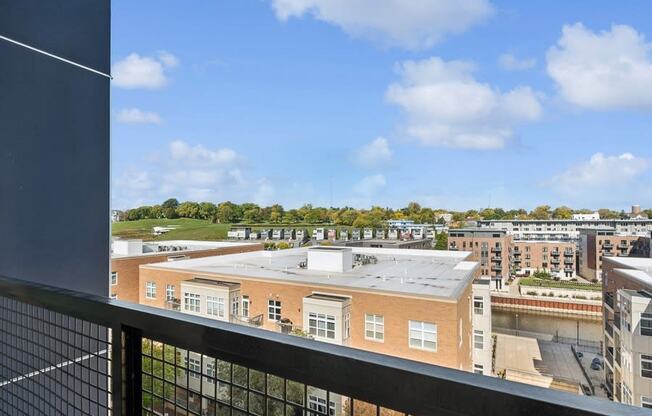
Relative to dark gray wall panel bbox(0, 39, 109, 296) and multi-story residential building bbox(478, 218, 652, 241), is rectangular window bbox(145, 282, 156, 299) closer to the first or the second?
dark gray wall panel bbox(0, 39, 109, 296)

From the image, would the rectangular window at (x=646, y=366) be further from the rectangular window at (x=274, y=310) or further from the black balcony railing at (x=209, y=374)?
the black balcony railing at (x=209, y=374)

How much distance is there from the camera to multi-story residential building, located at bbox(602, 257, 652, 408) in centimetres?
689

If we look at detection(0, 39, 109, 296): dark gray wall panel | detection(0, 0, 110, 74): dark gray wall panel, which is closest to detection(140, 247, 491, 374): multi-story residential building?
detection(0, 39, 109, 296): dark gray wall panel

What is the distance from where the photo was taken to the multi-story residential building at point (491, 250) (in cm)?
1140

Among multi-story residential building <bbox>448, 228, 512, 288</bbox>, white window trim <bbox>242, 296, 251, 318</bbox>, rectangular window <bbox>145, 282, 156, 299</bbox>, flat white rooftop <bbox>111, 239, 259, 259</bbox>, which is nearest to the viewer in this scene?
white window trim <bbox>242, 296, 251, 318</bbox>

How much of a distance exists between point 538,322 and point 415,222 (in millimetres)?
5939

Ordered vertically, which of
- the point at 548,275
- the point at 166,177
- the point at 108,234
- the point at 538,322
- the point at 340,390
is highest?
the point at 166,177

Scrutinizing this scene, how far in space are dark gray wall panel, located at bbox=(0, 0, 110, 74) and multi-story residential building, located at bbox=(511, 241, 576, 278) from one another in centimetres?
1115

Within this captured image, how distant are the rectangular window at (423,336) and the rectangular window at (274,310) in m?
3.08

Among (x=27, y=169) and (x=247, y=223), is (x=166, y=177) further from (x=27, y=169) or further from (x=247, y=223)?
(x=27, y=169)

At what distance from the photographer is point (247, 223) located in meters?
8.36

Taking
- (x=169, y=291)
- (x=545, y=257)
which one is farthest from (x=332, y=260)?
(x=545, y=257)

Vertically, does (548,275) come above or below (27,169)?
below

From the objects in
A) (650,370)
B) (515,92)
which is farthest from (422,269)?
(515,92)
